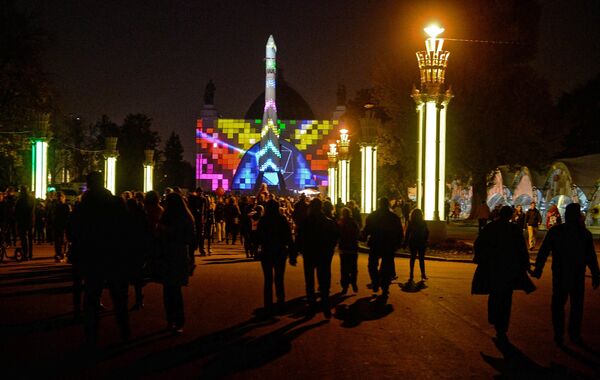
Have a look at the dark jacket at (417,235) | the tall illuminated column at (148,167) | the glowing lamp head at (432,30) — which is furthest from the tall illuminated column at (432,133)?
the tall illuminated column at (148,167)

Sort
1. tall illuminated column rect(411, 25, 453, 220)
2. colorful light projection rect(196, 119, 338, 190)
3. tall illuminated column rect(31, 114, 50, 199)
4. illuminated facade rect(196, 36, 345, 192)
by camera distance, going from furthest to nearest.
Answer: colorful light projection rect(196, 119, 338, 190), illuminated facade rect(196, 36, 345, 192), tall illuminated column rect(31, 114, 50, 199), tall illuminated column rect(411, 25, 453, 220)

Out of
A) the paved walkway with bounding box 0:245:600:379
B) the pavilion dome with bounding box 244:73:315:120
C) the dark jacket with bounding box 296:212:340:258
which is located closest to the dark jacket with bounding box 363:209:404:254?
the paved walkway with bounding box 0:245:600:379

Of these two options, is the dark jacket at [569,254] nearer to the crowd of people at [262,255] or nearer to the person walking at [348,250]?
the crowd of people at [262,255]

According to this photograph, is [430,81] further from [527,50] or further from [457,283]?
[527,50]

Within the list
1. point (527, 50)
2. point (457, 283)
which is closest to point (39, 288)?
point (457, 283)

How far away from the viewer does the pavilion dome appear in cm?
13562

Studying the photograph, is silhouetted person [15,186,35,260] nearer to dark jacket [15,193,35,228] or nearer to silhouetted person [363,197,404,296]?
dark jacket [15,193,35,228]

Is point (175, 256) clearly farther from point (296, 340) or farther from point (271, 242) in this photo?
point (271, 242)

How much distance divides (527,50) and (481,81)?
442cm

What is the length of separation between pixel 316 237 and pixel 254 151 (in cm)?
8771

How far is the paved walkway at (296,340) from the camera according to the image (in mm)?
6676

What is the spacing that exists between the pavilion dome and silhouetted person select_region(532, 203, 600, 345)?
126722mm

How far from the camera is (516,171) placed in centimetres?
4491

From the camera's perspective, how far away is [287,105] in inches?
5468
